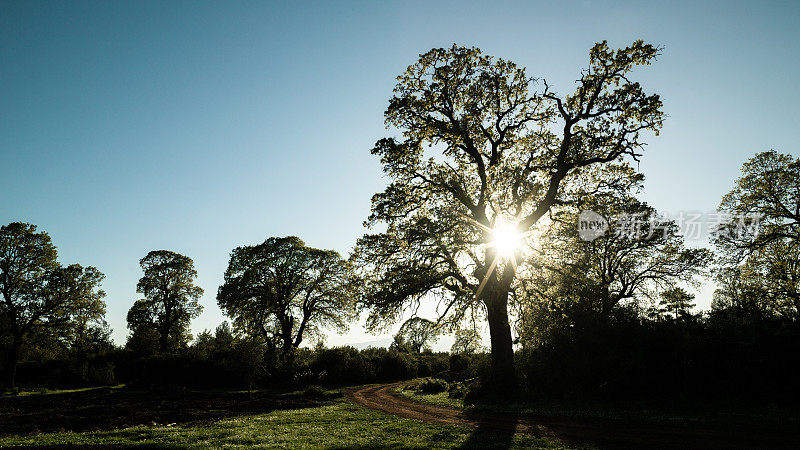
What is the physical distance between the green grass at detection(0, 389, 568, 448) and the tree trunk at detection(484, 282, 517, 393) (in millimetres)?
8478

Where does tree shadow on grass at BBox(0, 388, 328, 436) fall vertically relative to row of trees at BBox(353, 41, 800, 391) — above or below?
below

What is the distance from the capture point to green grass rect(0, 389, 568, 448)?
11875 mm

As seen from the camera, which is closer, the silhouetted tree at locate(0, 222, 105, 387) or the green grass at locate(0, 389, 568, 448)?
the green grass at locate(0, 389, 568, 448)

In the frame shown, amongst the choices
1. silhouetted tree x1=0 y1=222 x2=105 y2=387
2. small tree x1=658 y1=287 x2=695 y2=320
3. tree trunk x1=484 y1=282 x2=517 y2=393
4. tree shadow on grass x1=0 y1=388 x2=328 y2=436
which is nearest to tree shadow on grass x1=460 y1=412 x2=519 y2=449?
tree trunk x1=484 y1=282 x2=517 y2=393

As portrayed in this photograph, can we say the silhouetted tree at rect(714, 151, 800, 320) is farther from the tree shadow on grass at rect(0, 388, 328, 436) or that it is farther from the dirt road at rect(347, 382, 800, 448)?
the tree shadow on grass at rect(0, 388, 328, 436)

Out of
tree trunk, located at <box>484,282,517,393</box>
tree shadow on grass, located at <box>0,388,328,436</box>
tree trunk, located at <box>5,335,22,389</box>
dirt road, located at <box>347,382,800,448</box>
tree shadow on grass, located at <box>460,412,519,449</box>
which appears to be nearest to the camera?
dirt road, located at <box>347,382,800,448</box>

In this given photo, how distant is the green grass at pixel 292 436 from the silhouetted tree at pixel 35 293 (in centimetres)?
2674

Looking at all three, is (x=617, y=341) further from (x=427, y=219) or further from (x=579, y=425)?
(x=427, y=219)

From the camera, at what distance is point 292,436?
13.4 meters

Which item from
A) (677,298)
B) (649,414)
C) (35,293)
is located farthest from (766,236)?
(35,293)

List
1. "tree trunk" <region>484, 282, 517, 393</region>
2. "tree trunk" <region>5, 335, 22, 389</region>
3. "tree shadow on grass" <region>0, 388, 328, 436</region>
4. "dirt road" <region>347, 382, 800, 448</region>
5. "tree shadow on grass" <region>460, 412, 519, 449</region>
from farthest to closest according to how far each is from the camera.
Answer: "tree trunk" <region>5, 335, 22, 389</region>
"tree trunk" <region>484, 282, 517, 393</region>
"tree shadow on grass" <region>0, 388, 328, 436</region>
"tree shadow on grass" <region>460, 412, 519, 449</region>
"dirt road" <region>347, 382, 800, 448</region>

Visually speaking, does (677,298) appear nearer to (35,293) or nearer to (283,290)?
(283,290)

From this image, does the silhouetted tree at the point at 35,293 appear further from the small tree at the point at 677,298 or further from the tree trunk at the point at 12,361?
the small tree at the point at 677,298

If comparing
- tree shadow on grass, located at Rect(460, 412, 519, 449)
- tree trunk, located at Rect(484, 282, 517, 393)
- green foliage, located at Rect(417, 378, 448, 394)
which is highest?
tree trunk, located at Rect(484, 282, 517, 393)
